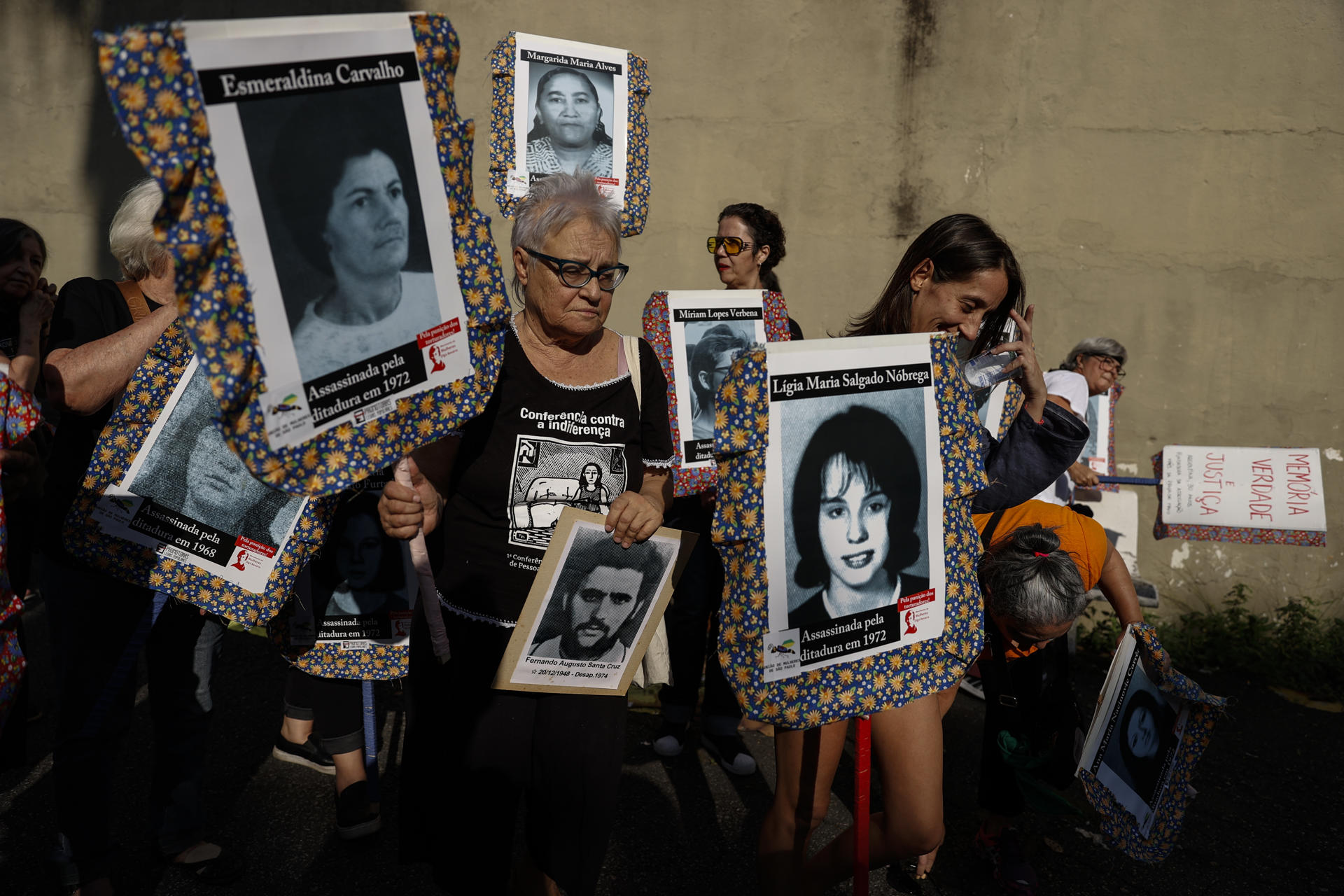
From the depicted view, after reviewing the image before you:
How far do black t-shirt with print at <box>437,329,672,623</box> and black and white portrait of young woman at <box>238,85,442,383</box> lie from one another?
0.45 metres

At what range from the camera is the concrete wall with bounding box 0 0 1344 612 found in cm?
556

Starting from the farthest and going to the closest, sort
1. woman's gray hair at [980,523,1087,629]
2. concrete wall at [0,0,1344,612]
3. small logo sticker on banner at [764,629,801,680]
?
1. concrete wall at [0,0,1344,612]
2. woman's gray hair at [980,523,1087,629]
3. small logo sticker on banner at [764,629,801,680]

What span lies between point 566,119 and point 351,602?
208 cm

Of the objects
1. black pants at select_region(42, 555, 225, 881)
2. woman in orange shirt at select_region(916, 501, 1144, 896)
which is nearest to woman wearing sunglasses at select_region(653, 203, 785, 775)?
woman in orange shirt at select_region(916, 501, 1144, 896)

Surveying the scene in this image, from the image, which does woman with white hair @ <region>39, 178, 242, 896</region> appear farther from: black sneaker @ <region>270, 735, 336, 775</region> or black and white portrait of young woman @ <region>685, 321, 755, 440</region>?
black and white portrait of young woman @ <region>685, 321, 755, 440</region>

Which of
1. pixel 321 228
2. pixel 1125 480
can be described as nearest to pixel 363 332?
pixel 321 228

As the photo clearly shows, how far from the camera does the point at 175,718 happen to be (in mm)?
2859

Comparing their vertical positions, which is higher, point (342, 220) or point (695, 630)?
point (342, 220)

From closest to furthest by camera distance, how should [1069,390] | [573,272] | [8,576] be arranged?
[8,576] < [573,272] < [1069,390]

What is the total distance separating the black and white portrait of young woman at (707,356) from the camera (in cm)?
387

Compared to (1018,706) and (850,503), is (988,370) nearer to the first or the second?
(850,503)

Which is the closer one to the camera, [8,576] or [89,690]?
[8,576]

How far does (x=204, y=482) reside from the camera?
8.26 feet

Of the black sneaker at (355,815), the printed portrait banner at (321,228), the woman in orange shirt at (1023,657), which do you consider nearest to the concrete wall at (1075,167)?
the woman in orange shirt at (1023,657)
